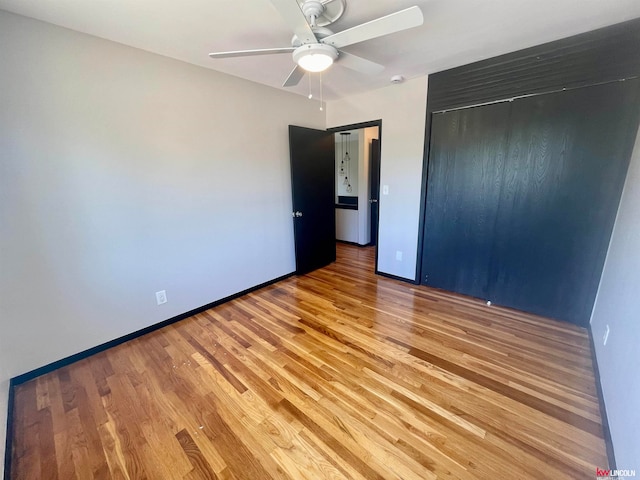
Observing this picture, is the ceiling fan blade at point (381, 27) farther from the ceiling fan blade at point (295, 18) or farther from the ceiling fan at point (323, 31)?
the ceiling fan blade at point (295, 18)

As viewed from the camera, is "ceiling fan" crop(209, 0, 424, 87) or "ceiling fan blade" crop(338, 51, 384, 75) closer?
"ceiling fan" crop(209, 0, 424, 87)

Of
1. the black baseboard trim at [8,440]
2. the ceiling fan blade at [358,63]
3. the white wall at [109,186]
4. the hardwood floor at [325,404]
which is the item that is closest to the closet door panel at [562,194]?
the hardwood floor at [325,404]

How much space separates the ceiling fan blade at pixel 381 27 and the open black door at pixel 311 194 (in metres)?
1.85

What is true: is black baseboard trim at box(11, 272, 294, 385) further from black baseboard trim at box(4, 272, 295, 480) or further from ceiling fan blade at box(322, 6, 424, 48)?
ceiling fan blade at box(322, 6, 424, 48)

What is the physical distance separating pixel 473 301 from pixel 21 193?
12.9ft

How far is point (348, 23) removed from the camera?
5.85ft

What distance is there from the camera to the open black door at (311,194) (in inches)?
134

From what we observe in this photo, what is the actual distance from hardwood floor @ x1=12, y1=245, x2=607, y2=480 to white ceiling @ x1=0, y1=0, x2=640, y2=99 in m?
2.36

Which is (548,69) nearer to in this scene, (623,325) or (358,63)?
(358,63)

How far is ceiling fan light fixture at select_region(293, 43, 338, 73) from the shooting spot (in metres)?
1.53

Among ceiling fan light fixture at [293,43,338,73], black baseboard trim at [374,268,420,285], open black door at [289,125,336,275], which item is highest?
ceiling fan light fixture at [293,43,338,73]

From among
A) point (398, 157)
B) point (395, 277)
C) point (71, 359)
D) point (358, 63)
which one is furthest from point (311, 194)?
point (71, 359)

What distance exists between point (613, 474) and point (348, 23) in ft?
9.29

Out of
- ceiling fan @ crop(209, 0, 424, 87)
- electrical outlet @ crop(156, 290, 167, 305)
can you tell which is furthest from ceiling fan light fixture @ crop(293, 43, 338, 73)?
electrical outlet @ crop(156, 290, 167, 305)
